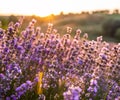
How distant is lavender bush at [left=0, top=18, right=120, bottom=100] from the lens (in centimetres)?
448

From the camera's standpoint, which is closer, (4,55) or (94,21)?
(4,55)

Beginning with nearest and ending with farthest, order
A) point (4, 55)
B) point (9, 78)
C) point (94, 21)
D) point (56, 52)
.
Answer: point (9, 78)
point (4, 55)
point (56, 52)
point (94, 21)

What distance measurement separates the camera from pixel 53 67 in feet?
16.1

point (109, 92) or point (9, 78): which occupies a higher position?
point (9, 78)

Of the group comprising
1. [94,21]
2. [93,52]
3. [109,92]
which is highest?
[93,52]

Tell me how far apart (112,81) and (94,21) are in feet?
91.7

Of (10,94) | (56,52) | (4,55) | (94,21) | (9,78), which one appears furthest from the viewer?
(94,21)

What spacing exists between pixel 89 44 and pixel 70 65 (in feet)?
1.30

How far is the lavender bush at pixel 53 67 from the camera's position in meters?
4.48

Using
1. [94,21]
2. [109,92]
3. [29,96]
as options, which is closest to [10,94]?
[29,96]

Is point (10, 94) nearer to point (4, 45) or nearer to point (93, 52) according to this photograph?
point (4, 45)

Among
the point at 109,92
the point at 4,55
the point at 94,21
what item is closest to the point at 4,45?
the point at 4,55

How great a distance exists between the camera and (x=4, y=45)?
4.79 m

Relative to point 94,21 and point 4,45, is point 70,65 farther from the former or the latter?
point 94,21
